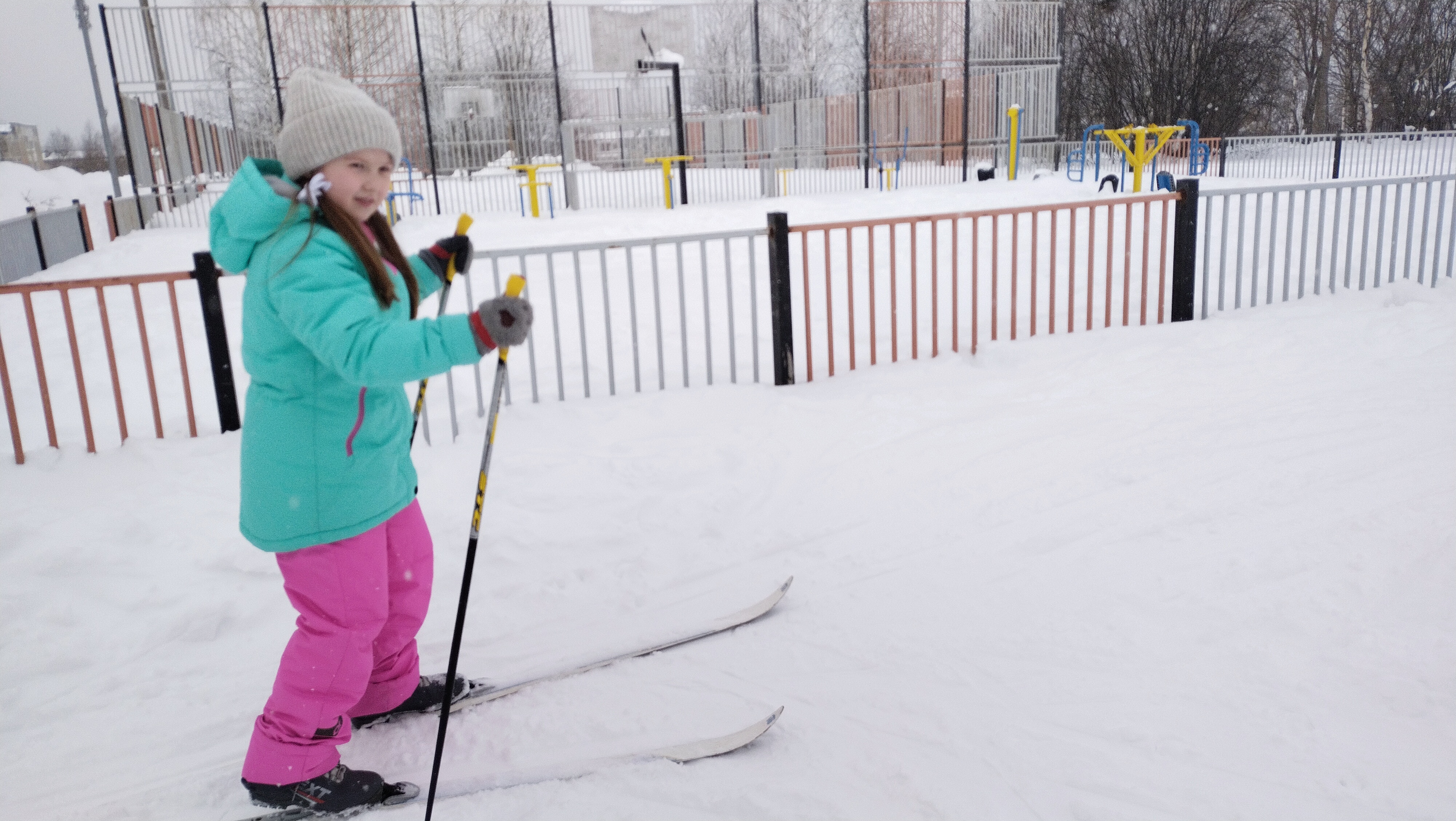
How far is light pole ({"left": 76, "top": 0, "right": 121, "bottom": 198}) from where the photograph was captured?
1294 centimetres

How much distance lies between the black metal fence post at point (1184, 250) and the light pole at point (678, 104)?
9.63 metres

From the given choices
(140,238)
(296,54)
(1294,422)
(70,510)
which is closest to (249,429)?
(70,510)

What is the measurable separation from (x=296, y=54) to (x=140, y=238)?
5045mm

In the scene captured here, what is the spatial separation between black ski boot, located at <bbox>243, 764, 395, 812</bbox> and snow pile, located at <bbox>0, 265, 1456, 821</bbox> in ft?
0.52

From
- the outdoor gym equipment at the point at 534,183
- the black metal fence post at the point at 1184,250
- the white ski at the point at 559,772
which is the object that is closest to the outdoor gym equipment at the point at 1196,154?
the black metal fence post at the point at 1184,250

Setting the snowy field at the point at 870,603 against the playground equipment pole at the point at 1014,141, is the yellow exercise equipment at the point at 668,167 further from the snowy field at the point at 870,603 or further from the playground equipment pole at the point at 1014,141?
the snowy field at the point at 870,603

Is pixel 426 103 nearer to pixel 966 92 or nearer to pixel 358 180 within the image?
pixel 966 92

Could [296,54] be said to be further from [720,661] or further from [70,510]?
[720,661]

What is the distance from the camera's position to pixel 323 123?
6.41 feet

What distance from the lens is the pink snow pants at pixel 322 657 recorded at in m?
2.07

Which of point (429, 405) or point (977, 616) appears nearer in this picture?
point (977, 616)

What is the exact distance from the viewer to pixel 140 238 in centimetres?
1305

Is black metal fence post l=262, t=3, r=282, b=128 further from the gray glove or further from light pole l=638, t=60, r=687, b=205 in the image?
the gray glove

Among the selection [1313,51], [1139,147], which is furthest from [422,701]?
[1313,51]
